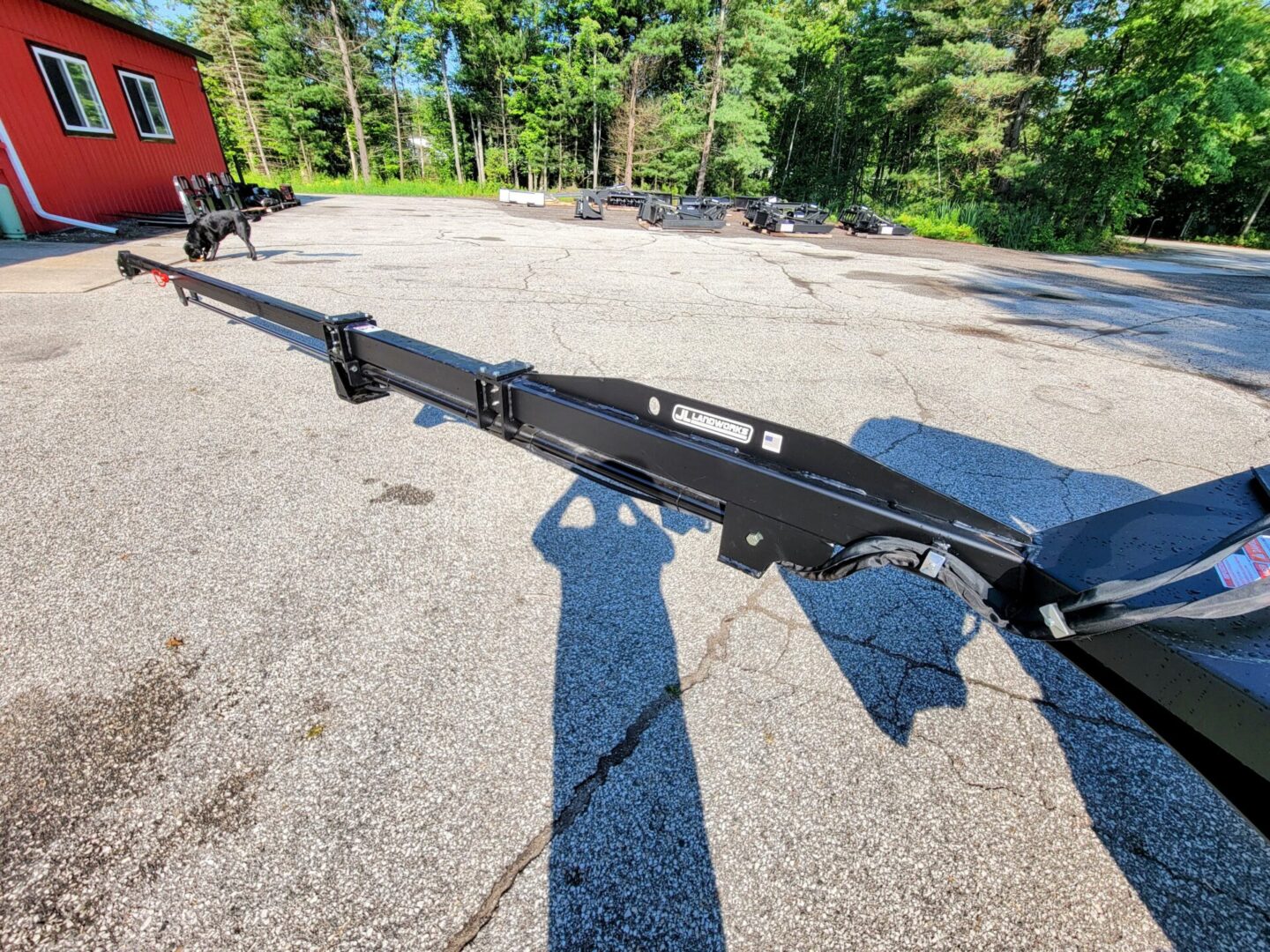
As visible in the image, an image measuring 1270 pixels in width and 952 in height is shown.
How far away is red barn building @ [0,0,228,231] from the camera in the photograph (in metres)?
10.6

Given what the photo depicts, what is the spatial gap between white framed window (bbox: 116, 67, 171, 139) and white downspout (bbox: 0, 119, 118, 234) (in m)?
4.17

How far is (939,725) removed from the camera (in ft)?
6.63

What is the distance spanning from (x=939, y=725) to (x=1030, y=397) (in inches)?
186

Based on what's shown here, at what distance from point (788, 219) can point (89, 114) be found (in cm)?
2027

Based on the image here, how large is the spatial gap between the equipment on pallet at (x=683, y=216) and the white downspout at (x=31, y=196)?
1551cm

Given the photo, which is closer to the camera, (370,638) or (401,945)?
(401,945)

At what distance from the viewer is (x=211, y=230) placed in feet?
27.5

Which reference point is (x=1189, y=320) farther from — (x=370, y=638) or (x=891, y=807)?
(x=370, y=638)

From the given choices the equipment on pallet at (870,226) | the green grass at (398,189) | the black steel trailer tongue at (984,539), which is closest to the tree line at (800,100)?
the green grass at (398,189)

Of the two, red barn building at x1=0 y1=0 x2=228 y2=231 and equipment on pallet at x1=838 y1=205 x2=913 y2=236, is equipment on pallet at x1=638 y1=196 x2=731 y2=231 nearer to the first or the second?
equipment on pallet at x1=838 y1=205 x2=913 y2=236

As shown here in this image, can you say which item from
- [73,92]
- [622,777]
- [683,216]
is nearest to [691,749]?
[622,777]

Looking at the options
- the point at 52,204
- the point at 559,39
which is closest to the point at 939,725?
the point at 52,204

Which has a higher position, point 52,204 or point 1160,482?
point 52,204

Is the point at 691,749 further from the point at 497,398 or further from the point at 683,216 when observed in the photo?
the point at 683,216
